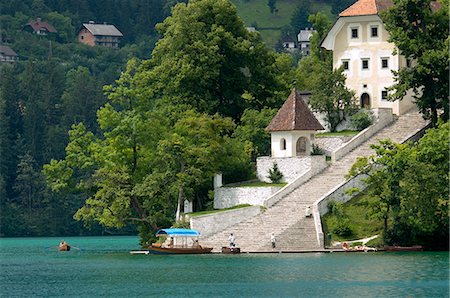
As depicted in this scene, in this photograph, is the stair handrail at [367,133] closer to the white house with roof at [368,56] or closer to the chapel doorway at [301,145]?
the white house with roof at [368,56]

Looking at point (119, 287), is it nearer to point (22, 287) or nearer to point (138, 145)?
point (22, 287)

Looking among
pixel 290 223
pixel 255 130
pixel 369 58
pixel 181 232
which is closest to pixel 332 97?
pixel 369 58

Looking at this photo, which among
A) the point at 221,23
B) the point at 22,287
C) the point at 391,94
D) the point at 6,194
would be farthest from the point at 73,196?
the point at 22,287

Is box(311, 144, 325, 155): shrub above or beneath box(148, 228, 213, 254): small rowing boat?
above

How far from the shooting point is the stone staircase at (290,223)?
97188mm

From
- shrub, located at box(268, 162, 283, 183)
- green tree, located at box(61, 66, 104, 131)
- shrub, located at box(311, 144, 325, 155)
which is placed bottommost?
shrub, located at box(268, 162, 283, 183)

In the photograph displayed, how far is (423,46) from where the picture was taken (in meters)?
105

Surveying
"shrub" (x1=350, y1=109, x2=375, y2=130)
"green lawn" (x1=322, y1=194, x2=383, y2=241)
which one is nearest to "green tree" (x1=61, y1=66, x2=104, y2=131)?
"shrub" (x1=350, y1=109, x2=375, y2=130)

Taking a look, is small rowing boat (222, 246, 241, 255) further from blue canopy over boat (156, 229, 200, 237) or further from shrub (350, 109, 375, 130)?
shrub (350, 109, 375, 130)

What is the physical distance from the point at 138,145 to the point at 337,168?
12.9 meters

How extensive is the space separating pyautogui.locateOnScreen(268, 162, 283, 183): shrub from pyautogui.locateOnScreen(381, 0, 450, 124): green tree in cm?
865

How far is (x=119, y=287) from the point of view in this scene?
256 feet

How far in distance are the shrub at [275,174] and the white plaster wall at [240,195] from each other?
2.51m

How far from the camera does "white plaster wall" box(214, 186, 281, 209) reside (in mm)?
103688
